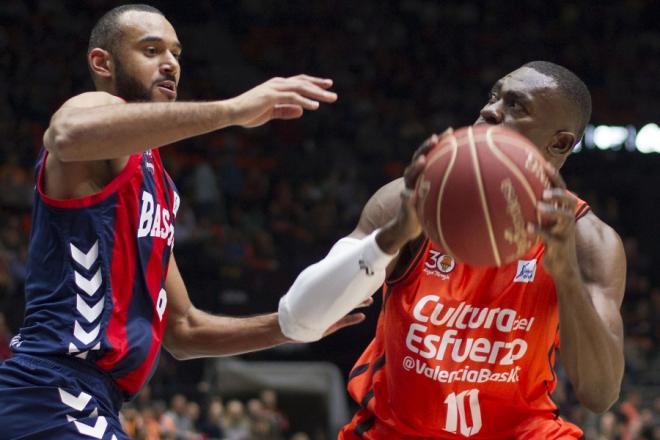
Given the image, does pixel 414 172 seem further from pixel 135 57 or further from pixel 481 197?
pixel 135 57

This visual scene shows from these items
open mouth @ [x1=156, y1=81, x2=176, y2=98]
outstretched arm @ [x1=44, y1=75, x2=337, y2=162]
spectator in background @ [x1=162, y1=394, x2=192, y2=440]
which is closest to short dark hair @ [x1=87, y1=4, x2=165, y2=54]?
open mouth @ [x1=156, y1=81, x2=176, y2=98]

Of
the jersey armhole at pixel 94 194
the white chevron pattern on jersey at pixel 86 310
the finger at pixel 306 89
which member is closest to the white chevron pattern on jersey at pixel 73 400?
the white chevron pattern on jersey at pixel 86 310

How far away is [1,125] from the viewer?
46.3 ft

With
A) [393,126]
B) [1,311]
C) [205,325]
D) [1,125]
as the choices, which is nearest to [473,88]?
[393,126]

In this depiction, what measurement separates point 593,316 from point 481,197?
0.63 meters

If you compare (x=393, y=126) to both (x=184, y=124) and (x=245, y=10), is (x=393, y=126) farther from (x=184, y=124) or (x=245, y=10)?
(x=184, y=124)

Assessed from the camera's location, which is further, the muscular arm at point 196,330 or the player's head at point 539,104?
the muscular arm at point 196,330

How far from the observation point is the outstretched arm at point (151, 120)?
11.1 feet

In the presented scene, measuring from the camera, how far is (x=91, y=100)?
12.0ft

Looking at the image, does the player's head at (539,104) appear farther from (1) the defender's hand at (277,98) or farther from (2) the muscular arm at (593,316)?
(1) the defender's hand at (277,98)

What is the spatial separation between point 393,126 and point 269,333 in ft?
46.0

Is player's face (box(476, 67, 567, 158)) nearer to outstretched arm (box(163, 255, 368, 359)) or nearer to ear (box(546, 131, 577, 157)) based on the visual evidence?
ear (box(546, 131, 577, 157))

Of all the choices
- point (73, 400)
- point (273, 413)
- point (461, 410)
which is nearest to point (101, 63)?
point (73, 400)

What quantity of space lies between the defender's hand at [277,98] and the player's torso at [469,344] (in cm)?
73
